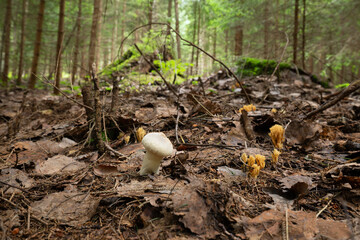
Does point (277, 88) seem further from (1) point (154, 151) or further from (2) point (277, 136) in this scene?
(1) point (154, 151)

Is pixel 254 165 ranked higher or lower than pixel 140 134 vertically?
lower

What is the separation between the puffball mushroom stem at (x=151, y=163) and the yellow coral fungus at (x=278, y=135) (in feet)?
4.49

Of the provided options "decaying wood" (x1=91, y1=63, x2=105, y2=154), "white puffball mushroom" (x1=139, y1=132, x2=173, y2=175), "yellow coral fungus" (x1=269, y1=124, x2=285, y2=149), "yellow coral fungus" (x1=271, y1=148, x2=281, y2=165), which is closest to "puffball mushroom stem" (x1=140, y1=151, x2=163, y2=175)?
"white puffball mushroom" (x1=139, y1=132, x2=173, y2=175)

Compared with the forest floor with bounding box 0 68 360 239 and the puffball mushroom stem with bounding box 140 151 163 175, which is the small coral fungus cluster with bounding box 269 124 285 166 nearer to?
the forest floor with bounding box 0 68 360 239

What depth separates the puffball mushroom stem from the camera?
1.77 metres

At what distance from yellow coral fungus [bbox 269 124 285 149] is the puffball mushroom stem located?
1.37 m

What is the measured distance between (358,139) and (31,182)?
3.68 m

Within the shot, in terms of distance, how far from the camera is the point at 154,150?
1.67 m

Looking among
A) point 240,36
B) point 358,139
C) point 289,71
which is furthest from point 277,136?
point 240,36

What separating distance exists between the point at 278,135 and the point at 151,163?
4.87ft

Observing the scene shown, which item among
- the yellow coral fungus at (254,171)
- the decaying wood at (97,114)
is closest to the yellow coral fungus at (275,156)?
the yellow coral fungus at (254,171)

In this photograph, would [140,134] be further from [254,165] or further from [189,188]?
[254,165]

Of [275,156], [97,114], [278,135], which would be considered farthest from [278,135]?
[97,114]

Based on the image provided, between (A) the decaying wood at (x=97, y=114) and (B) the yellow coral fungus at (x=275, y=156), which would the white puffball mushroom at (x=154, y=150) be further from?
(B) the yellow coral fungus at (x=275, y=156)
